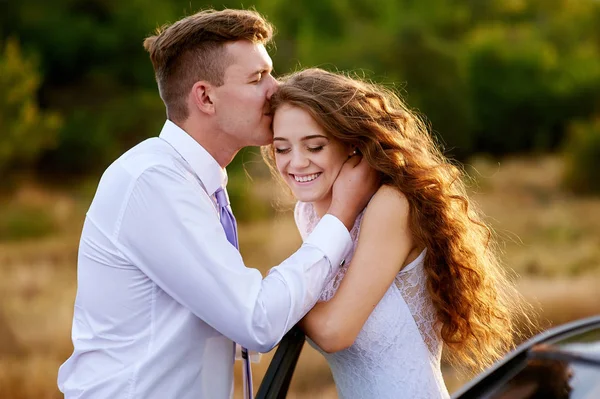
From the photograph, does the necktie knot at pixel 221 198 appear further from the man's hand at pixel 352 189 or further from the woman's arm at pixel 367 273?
the woman's arm at pixel 367 273

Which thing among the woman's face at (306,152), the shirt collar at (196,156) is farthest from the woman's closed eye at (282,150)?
the shirt collar at (196,156)

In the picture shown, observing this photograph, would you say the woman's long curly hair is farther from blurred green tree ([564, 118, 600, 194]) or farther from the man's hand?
blurred green tree ([564, 118, 600, 194])

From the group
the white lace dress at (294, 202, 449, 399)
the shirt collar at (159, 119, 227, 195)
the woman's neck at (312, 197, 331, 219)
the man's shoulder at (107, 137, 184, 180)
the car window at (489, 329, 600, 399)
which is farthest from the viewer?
the woman's neck at (312, 197, 331, 219)

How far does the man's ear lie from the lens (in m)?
2.54

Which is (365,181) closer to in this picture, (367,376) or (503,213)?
(367,376)

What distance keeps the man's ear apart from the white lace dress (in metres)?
0.57

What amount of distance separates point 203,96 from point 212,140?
135 millimetres

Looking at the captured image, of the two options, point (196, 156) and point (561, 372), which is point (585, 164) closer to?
point (196, 156)

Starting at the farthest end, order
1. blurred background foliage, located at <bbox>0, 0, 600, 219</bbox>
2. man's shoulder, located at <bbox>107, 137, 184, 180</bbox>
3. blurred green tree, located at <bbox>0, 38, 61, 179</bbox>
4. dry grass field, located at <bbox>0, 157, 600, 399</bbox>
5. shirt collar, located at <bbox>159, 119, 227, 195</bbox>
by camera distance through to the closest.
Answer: blurred background foliage, located at <bbox>0, 0, 600, 219</bbox>, blurred green tree, located at <bbox>0, 38, 61, 179</bbox>, dry grass field, located at <bbox>0, 157, 600, 399</bbox>, shirt collar, located at <bbox>159, 119, 227, 195</bbox>, man's shoulder, located at <bbox>107, 137, 184, 180</bbox>

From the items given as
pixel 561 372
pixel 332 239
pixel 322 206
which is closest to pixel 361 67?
pixel 322 206

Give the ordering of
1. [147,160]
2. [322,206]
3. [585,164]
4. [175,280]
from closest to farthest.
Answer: [175,280] → [147,160] → [322,206] → [585,164]

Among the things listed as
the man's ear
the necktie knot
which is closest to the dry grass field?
the necktie knot

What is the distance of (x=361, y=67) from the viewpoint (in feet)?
81.2

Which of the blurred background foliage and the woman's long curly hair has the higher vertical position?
the woman's long curly hair
